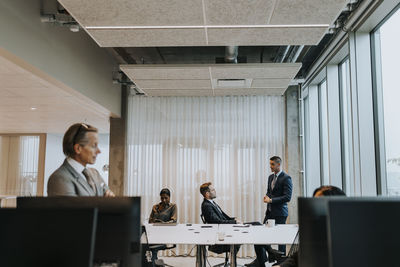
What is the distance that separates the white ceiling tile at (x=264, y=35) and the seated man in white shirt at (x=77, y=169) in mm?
2274

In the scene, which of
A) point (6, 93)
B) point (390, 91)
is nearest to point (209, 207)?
point (390, 91)

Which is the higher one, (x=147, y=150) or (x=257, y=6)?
(x=257, y=6)

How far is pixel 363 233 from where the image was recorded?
4.73 feet

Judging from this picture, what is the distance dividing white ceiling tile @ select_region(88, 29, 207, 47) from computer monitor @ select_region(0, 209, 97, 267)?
302 centimetres

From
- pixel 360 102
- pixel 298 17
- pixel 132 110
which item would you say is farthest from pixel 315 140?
pixel 298 17

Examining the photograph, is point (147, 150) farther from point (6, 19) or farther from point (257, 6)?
point (257, 6)

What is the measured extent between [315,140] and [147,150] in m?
3.51

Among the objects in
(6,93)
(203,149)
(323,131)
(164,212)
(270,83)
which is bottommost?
(164,212)

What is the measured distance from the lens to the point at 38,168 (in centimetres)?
1235

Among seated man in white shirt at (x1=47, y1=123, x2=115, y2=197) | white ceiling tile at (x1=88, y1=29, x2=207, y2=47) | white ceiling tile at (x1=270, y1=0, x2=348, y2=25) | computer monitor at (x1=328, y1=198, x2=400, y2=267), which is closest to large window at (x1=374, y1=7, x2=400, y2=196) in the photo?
white ceiling tile at (x1=270, y1=0, x2=348, y2=25)

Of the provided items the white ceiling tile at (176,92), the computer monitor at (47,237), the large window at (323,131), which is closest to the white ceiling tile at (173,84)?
the white ceiling tile at (176,92)

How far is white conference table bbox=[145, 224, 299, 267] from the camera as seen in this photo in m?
4.43

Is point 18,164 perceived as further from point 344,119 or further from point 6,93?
point 344,119

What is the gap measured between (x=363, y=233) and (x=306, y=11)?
2.67 m
